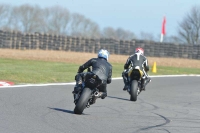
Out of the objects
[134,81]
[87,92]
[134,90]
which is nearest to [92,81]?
[87,92]

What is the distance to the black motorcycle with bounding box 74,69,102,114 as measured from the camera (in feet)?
37.6


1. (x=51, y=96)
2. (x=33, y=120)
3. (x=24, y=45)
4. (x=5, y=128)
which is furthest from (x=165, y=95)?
(x=24, y=45)

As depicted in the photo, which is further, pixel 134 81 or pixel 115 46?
pixel 115 46

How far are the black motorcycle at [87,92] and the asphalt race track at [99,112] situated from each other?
0.74ft

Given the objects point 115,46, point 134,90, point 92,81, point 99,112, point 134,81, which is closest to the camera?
point 92,81

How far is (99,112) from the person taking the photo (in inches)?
486

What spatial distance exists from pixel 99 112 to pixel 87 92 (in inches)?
36.4

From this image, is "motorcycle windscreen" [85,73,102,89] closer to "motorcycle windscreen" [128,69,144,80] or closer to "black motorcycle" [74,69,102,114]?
"black motorcycle" [74,69,102,114]

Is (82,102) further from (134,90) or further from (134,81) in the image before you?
(134,81)

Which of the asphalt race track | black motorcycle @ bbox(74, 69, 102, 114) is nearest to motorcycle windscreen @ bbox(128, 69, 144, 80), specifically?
the asphalt race track

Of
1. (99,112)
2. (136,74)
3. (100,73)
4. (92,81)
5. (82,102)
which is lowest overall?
(99,112)

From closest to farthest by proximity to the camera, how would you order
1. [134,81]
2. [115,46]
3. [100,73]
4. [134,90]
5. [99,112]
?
[100,73] < [99,112] < [134,90] < [134,81] < [115,46]

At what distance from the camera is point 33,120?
10.2 meters

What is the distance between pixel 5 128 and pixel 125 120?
9.40 ft
